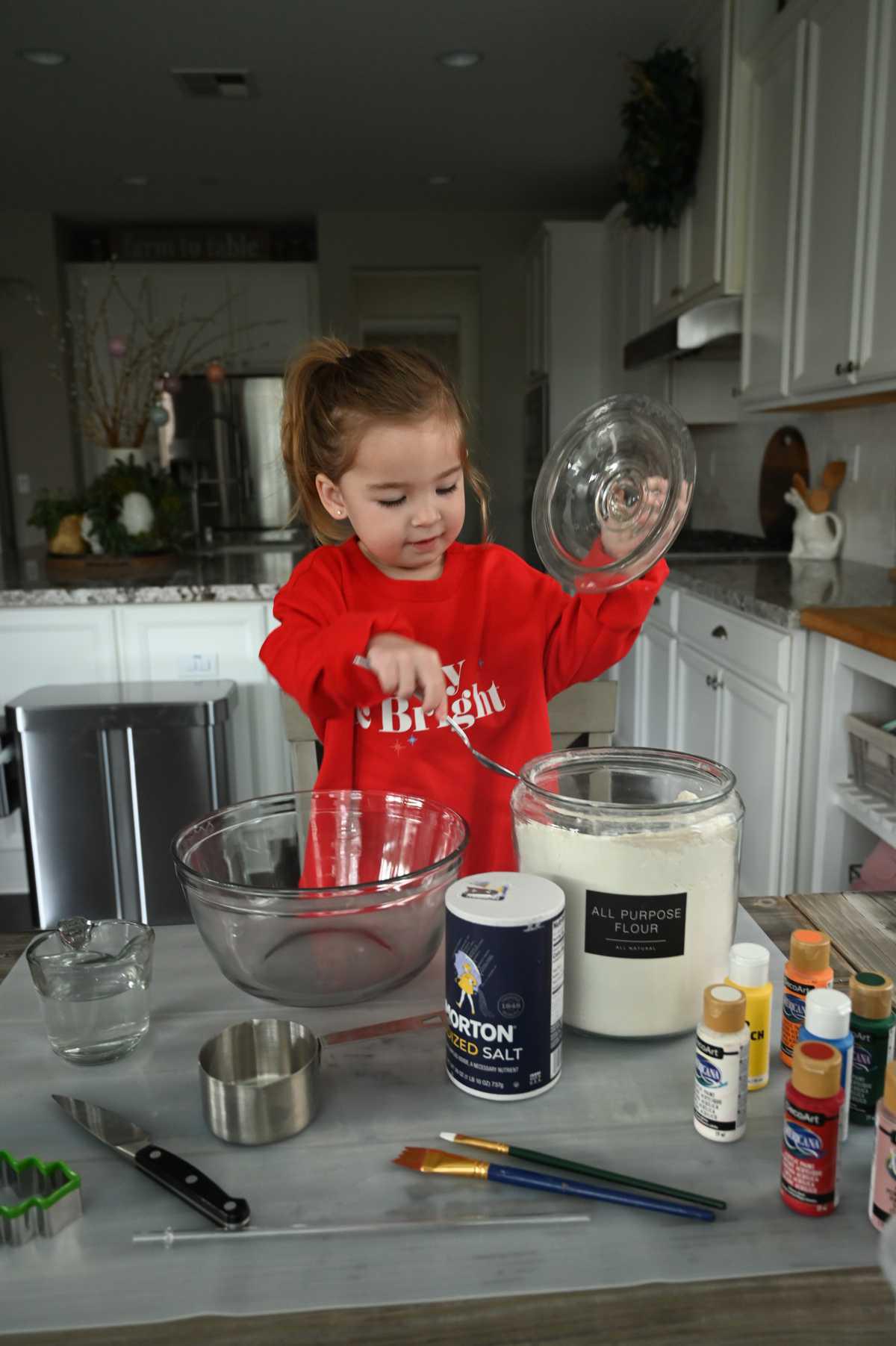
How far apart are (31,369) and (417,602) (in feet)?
17.8

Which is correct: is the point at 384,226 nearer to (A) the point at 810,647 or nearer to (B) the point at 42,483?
(B) the point at 42,483

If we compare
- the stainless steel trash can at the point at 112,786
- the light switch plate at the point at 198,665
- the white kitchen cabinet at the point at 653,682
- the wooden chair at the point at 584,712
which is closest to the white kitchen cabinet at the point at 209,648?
the light switch plate at the point at 198,665

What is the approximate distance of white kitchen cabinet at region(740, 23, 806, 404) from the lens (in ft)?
8.74

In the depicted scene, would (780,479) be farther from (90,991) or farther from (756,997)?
(90,991)

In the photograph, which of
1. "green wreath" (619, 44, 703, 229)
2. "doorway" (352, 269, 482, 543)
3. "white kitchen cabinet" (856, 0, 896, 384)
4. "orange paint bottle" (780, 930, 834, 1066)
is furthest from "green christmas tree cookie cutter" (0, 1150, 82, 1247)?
"doorway" (352, 269, 482, 543)

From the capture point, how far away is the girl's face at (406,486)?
0.95 metres

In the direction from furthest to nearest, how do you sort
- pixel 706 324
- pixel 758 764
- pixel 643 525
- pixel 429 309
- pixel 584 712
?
1. pixel 429 309
2. pixel 706 324
3. pixel 758 764
4. pixel 584 712
5. pixel 643 525

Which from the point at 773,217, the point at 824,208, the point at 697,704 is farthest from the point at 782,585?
the point at 773,217

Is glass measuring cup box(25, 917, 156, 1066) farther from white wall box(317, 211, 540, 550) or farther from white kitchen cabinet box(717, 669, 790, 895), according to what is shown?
white wall box(317, 211, 540, 550)

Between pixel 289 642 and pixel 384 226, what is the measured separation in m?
5.40

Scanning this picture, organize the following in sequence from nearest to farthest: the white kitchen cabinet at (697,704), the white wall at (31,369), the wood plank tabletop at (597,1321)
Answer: the wood plank tabletop at (597,1321) < the white kitchen cabinet at (697,704) < the white wall at (31,369)

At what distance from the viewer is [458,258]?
19.0 feet

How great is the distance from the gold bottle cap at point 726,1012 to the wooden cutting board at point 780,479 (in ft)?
10.2

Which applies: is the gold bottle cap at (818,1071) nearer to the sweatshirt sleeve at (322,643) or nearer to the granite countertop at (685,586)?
the sweatshirt sleeve at (322,643)
